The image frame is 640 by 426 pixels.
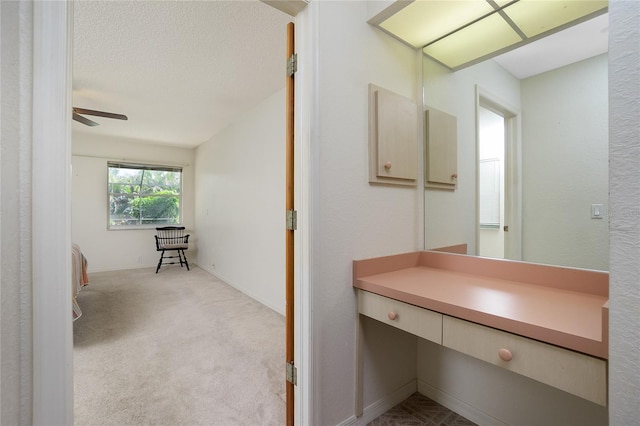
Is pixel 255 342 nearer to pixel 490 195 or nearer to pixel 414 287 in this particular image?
pixel 414 287

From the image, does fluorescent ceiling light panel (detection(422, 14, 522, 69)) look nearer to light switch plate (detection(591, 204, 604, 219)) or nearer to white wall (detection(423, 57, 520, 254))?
white wall (detection(423, 57, 520, 254))

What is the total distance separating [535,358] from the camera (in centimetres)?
88

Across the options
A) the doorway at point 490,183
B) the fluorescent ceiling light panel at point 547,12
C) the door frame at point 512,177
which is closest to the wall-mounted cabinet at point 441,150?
the doorway at point 490,183

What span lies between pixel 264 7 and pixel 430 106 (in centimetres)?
125

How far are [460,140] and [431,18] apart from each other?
2.22 feet

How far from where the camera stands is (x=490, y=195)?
154 centimetres

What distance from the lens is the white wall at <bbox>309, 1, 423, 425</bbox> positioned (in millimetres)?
1294

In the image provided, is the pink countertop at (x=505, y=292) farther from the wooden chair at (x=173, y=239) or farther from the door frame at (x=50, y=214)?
the wooden chair at (x=173, y=239)

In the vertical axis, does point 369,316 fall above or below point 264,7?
below

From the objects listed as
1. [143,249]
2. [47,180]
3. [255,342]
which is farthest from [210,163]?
[47,180]

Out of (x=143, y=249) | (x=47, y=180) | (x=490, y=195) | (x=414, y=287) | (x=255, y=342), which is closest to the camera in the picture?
(x=47, y=180)

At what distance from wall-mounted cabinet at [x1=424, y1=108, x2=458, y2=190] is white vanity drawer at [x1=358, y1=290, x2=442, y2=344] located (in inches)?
33.2

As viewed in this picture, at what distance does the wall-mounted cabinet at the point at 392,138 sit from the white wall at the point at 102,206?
17.9ft

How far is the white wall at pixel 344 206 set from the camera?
1.29 meters
